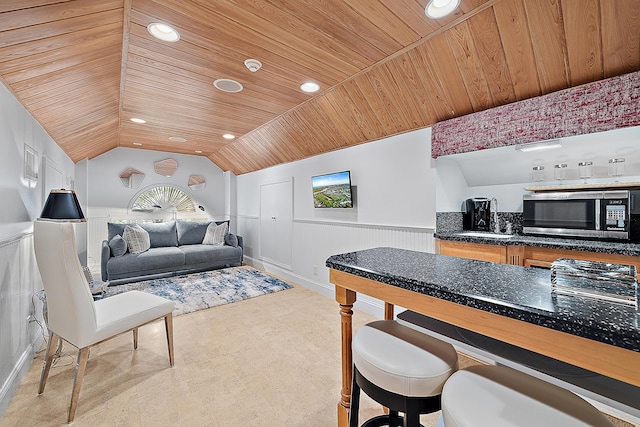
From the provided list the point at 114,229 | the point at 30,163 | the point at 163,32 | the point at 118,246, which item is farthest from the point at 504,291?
the point at 114,229

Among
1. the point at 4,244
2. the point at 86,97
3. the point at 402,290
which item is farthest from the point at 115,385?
the point at 86,97

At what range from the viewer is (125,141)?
5082 mm

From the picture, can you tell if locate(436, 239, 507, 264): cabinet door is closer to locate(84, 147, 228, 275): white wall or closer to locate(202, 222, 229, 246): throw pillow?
locate(202, 222, 229, 246): throw pillow

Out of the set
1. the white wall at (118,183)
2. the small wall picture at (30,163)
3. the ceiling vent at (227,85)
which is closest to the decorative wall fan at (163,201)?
the white wall at (118,183)

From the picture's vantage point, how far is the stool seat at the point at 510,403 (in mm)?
737

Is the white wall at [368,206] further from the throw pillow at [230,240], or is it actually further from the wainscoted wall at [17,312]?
the wainscoted wall at [17,312]

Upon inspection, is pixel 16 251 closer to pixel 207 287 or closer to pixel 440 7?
pixel 207 287

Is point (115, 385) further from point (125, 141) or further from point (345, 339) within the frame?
point (125, 141)

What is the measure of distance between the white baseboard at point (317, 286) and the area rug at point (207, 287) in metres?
0.20

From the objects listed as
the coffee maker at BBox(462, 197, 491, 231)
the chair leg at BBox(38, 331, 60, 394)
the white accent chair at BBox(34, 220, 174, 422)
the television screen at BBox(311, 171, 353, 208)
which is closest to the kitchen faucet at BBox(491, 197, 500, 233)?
the coffee maker at BBox(462, 197, 491, 231)

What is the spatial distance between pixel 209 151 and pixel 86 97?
3231 mm

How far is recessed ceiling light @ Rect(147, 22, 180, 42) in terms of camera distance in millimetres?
1869

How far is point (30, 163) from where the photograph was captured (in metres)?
2.36

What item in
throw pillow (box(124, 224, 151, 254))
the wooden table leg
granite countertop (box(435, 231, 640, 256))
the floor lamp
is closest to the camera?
the wooden table leg
